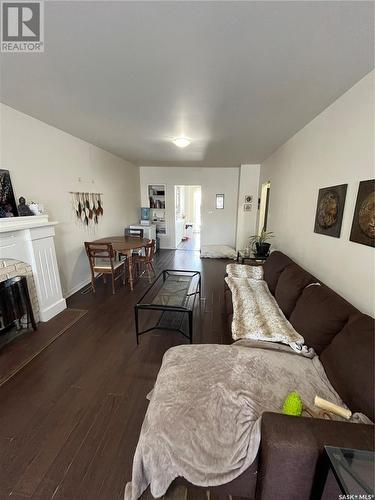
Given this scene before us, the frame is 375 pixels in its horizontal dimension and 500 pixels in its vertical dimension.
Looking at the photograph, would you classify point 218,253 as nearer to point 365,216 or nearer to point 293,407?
point 365,216

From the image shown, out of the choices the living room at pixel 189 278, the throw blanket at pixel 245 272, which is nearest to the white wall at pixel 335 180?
the living room at pixel 189 278

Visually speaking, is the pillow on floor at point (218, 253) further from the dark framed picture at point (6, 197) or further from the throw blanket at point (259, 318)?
the dark framed picture at point (6, 197)

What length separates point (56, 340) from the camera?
227cm

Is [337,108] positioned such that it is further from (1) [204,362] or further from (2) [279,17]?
(1) [204,362]

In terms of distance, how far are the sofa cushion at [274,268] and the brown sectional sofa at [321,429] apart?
0.98 meters

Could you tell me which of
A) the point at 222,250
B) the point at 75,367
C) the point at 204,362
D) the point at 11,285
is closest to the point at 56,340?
the point at 75,367

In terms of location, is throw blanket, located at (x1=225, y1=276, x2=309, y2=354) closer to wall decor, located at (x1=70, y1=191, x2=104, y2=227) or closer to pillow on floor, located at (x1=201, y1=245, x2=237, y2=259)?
wall decor, located at (x1=70, y1=191, x2=104, y2=227)

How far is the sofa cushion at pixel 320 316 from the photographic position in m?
1.38

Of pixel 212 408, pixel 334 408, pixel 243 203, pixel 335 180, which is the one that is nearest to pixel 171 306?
pixel 212 408

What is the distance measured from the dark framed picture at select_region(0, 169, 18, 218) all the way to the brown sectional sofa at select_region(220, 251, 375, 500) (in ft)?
9.36

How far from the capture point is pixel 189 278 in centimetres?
304

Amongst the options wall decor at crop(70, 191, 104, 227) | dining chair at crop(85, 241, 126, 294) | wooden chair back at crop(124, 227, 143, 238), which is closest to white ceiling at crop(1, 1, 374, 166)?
wall decor at crop(70, 191, 104, 227)

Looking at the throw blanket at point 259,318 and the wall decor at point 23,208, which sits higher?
the wall decor at point 23,208

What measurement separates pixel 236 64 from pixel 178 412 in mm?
2246
